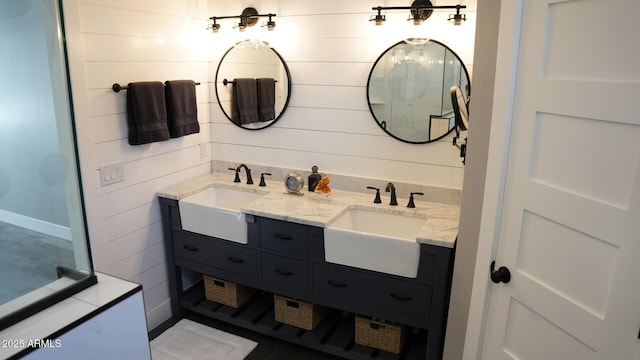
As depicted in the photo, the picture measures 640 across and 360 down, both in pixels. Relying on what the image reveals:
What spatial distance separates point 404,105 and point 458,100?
0.67 meters

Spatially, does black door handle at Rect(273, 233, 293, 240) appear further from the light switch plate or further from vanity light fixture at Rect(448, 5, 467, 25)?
vanity light fixture at Rect(448, 5, 467, 25)

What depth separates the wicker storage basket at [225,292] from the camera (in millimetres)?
2980

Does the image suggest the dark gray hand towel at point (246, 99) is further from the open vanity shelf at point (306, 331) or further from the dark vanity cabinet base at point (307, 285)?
the open vanity shelf at point (306, 331)

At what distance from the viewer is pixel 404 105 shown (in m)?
2.69

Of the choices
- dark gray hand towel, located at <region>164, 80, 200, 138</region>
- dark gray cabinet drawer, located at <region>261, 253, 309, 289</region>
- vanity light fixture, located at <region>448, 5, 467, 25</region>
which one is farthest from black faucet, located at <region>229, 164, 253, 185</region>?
vanity light fixture, located at <region>448, 5, 467, 25</region>

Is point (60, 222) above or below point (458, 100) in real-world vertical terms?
below

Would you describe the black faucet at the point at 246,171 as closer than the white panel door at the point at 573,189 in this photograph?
No

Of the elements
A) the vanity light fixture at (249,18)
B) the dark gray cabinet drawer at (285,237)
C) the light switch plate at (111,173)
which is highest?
the vanity light fixture at (249,18)

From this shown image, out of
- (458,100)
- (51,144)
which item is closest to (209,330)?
(51,144)

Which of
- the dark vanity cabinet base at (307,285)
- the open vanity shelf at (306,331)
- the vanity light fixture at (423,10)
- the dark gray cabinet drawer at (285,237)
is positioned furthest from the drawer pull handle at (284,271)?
the vanity light fixture at (423,10)

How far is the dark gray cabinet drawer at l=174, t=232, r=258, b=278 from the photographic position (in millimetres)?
2713

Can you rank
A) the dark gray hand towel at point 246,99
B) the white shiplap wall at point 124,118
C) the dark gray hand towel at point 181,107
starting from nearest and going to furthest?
the white shiplap wall at point 124,118
the dark gray hand towel at point 181,107
the dark gray hand towel at point 246,99

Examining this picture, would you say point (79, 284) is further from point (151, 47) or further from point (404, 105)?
point (404, 105)

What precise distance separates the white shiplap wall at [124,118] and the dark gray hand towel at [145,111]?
5cm
